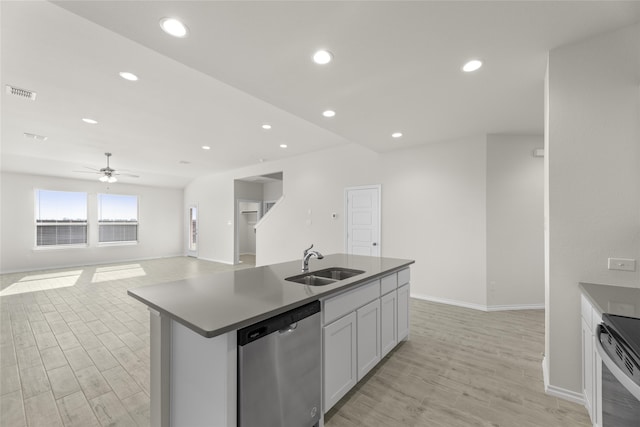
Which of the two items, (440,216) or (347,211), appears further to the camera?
(347,211)

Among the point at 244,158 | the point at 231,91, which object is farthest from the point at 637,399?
the point at 244,158

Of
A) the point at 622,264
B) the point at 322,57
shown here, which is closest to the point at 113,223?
the point at 322,57

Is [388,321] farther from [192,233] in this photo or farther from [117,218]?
[117,218]

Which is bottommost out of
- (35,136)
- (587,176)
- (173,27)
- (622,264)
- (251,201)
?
(622,264)

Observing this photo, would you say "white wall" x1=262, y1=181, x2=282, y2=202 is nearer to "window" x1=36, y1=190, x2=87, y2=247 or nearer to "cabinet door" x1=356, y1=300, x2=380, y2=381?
"window" x1=36, y1=190, x2=87, y2=247

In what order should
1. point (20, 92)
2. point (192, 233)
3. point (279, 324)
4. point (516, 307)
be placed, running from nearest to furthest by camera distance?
point (279, 324) → point (20, 92) → point (516, 307) → point (192, 233)

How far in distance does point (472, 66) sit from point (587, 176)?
123 centimetres

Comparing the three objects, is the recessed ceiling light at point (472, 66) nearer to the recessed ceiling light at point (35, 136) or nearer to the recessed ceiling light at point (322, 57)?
the recessed ceiling light at point (322, 57)

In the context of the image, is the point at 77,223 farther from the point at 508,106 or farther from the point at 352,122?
the point at 508,106

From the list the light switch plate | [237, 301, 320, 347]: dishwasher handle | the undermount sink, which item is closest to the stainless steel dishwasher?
[237, 301, 320, 347]: dishwasher handle

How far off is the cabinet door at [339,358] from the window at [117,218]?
960 centimetres

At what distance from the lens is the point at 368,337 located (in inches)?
87.4

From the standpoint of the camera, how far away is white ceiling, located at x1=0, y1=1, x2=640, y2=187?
171cm

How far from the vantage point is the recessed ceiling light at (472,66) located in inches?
87.7
